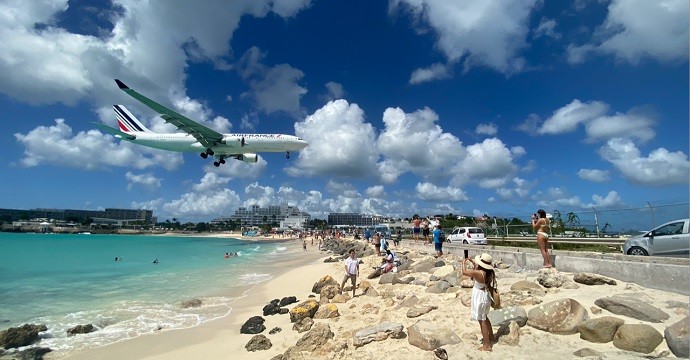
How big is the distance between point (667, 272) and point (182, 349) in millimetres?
12572

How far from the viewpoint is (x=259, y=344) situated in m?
9.40

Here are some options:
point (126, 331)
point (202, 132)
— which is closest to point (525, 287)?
point (126, 331)

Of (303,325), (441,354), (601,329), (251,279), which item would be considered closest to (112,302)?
(251,279)

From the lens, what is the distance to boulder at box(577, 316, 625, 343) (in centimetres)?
592

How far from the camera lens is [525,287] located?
877cm

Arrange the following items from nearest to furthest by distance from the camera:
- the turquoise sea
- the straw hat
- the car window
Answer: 1. the straw hat
2. the car window
3. the turquoise sea

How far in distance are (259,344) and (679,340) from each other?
864 cm

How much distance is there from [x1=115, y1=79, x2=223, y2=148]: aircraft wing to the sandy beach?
2329cm

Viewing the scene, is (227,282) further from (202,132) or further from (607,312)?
(607,312)

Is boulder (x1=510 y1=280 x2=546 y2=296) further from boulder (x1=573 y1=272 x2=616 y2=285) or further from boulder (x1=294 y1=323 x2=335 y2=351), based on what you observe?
boulder (x1=294 y1=323 x2=335 y2=351)

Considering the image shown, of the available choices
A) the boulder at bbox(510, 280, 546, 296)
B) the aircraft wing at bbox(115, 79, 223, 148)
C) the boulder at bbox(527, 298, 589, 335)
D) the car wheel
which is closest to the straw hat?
the boulder at bbox(527, 298, 589, 335)

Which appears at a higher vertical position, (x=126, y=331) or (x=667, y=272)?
(x=667, y=272)

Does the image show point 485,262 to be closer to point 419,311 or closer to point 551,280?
point 419,311

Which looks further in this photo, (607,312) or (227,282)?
(227,282)
